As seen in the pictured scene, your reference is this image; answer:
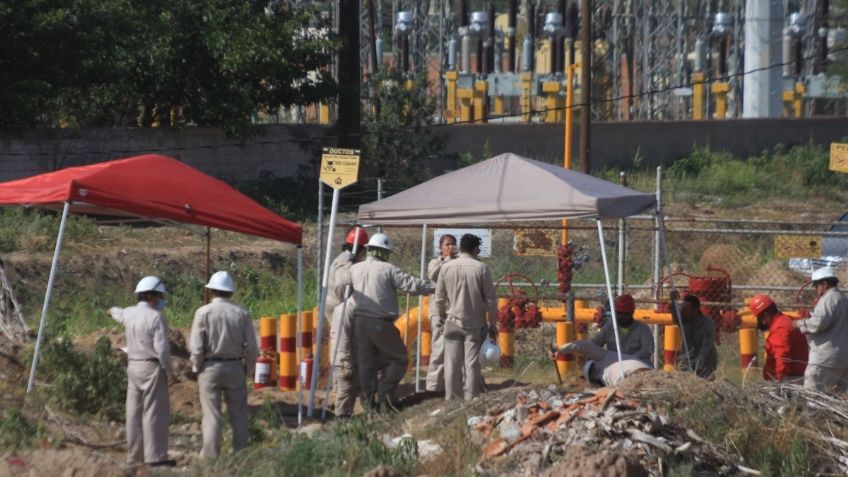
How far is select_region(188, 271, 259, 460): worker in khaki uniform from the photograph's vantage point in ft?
33.8

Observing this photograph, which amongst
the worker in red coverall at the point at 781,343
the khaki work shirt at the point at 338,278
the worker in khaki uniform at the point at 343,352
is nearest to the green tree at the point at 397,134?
the khaki work shirt at the point at 338,278

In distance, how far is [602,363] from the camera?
12039 millimetres

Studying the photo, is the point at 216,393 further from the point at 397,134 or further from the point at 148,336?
the point at 397,134

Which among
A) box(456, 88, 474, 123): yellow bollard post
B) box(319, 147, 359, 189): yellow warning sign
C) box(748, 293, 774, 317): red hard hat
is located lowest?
box(748, 293, 774, 317): red hard hat

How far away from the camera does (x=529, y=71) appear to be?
43938 mm

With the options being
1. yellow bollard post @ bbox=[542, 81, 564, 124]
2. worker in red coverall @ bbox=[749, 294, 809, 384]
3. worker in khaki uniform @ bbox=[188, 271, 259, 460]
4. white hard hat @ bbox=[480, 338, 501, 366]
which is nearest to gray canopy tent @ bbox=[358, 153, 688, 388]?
worker in red coverall @ bbox=[749, 294, 809, 384]

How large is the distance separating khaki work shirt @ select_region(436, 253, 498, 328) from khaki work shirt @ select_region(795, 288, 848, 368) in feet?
8.94

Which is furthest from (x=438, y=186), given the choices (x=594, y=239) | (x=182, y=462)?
(x=594, y=239)

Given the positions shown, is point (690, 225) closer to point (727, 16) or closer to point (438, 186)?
point (438, 186)

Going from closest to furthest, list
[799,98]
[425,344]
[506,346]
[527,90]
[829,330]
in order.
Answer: [829,330] → [425,344] → [506,346] → [527,90] → [799,98]

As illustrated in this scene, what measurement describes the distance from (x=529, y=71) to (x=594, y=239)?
19748 mm

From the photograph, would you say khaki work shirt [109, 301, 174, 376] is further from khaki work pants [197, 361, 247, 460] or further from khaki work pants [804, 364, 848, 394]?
khaki work pants [804, 364, 848, 394]

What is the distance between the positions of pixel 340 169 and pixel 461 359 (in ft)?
6.85

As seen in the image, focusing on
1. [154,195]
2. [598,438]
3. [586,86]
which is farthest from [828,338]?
[586,86]
